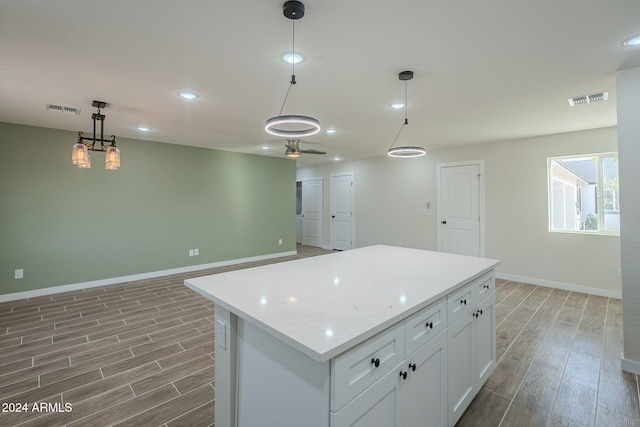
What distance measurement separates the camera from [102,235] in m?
4.59

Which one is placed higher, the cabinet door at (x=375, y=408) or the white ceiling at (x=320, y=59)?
the white ceiling at (x=320, y=59)

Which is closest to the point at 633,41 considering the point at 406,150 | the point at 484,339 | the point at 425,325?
the point at 406,150

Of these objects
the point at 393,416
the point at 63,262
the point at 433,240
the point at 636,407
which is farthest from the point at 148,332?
the point at 433,240

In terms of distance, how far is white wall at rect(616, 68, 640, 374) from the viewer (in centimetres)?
223

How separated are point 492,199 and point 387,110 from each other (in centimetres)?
304

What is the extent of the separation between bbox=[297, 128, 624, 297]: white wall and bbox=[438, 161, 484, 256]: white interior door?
14 cm

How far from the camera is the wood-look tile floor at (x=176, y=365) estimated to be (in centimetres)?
185

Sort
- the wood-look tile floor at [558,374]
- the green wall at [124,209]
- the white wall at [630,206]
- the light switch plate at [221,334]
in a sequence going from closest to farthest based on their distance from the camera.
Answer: the light switch plate at [221,334]
the wood-look tile floor at [558,374]
the white wall at [630,206]
the green wall at [124,209]

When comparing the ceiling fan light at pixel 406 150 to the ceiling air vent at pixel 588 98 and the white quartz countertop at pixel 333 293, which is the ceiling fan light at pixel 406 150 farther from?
the ceiling air vent at pixel 588 98

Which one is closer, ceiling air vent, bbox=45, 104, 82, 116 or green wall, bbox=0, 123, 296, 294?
ceiling air vent, bbox=45, 104, 82, 116

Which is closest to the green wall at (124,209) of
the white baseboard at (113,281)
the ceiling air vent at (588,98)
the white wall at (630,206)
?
the white baseboard at (113,281)

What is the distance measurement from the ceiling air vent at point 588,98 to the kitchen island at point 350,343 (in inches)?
87.4

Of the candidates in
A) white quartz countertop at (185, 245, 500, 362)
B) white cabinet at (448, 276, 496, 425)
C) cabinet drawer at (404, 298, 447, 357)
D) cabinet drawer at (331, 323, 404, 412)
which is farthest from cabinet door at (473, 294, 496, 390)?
cabinet drawer at (331, 323, 404, 412)

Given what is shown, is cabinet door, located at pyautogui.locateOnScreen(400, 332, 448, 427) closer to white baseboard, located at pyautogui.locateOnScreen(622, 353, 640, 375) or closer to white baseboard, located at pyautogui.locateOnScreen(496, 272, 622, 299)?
white baseboard, located at pyautogui.locateOnScreen(622, 353, 640, 375)
